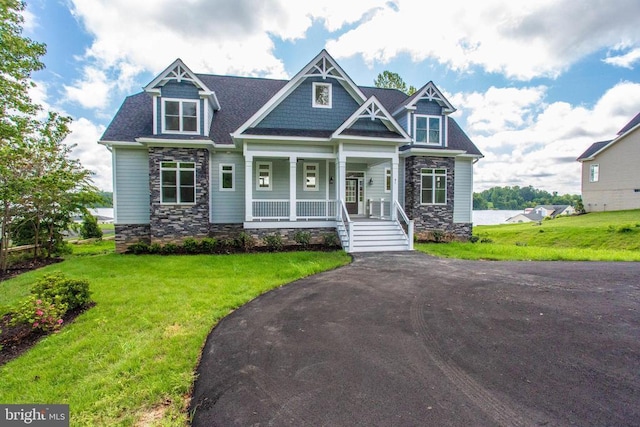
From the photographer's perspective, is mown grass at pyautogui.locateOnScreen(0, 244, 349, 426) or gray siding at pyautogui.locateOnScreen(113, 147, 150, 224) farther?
gray siding at pyautogui.locateOnScreen(113, 147, 150, 224)

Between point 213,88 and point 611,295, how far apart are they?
18109 mm

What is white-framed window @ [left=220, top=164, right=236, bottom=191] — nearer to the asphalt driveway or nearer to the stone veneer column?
the stone veneer column

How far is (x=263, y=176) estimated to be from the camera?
566 inches

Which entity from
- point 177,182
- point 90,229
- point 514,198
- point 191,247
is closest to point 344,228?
point 191,247

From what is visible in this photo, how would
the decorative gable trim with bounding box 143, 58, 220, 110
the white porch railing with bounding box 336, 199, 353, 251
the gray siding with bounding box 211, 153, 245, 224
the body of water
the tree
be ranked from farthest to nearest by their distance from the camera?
the body of water < the tree < the gray siding with bounding box 211, 153, 245, 224 < the decorative gable trim with bounding box 143, 58, 220, 110 < the white porch railing with bounding box 336, 199, 353, 251

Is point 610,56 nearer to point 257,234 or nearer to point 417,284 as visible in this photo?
point 417,284

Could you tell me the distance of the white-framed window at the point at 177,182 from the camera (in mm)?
12492

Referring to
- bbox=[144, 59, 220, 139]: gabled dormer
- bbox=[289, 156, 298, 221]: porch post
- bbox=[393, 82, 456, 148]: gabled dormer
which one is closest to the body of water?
bbox=[393, 82, 456, 148]: gabled dormer

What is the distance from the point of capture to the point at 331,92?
44.2ft

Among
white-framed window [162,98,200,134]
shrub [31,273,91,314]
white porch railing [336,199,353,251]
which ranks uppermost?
white-framed window [162,98,200,134]

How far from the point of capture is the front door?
15.8 metres

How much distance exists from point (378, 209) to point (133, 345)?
1297 centimetres

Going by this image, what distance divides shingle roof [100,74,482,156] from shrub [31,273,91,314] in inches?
320

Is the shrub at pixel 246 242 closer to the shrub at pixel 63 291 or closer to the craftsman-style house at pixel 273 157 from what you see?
the craftsman-style house at pixel 273 157
